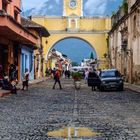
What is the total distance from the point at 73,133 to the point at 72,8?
259 feet

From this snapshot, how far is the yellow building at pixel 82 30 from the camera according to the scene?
270 feet

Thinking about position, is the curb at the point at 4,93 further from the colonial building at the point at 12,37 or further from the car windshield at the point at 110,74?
the car windshield at the point at 110,74

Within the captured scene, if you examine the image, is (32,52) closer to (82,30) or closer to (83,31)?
(83,31)

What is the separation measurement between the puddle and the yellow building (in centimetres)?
6936

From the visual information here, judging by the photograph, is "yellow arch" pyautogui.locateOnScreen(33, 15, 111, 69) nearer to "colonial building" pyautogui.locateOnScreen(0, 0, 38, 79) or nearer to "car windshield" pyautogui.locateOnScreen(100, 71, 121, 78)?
"colonial building" pyautogui.locateOnScreen(0, 0, 38, 79)

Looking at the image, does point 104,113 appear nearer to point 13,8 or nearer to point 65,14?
point 13,8

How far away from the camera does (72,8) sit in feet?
293

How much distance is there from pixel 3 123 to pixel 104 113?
414 centimetres

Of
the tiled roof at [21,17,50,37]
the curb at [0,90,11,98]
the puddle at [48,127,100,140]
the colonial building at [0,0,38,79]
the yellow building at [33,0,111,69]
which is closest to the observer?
the puddle at [48,127,100,140]

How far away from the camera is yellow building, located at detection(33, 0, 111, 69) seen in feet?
270

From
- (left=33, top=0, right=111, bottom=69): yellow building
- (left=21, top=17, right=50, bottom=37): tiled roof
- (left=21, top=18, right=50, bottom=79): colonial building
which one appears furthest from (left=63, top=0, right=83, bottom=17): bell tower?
(left=21, top=17, right=50, bottom=37): tiled roof

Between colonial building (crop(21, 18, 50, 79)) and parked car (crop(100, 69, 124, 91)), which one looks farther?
colonial building (crop(21, 18, 50, 79))

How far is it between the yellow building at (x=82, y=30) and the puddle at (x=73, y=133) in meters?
69.4

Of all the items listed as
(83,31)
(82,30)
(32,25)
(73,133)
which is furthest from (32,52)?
(73,133)
